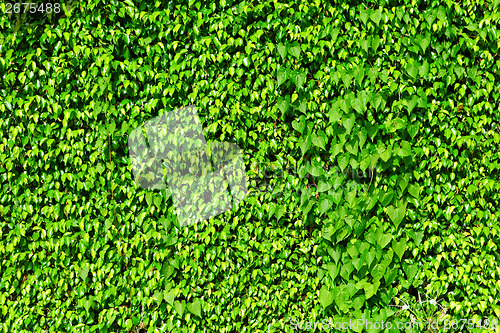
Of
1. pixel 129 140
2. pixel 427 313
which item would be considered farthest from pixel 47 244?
pixel 427 313

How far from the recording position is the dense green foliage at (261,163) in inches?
74.1

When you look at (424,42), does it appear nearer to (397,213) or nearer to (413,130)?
(413,130)

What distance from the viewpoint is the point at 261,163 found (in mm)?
1936

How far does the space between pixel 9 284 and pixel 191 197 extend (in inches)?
49.0

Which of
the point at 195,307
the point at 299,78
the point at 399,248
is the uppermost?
the point at 299,78

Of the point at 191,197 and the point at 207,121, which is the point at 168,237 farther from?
the point at 207,121

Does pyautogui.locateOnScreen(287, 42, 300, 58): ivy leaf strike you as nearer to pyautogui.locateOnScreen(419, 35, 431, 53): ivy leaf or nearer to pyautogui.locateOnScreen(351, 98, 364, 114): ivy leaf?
pyautogui.locateOnScreen(351, 98, 364, 114): ivy leaf

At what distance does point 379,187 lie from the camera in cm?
194

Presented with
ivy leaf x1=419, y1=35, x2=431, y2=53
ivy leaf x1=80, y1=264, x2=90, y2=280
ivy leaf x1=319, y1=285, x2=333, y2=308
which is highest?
ivy leaf x1=419, y1=35, x2=431, y2=53

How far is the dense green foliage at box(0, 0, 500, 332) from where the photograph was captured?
6.18ft

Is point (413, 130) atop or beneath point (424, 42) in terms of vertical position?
beneath

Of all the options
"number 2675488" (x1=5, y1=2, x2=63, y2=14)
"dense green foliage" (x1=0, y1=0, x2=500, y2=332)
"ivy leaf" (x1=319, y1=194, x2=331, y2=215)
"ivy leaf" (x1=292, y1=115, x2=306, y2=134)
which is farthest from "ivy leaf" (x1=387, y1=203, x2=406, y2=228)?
"number 2675488" (x1=5, y1=2, x2=63, y2=14)

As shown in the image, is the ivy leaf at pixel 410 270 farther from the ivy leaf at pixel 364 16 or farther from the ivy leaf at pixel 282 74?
the ivy leaf at pixel 364 16

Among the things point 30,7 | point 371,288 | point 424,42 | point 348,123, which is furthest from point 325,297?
point 30,7
